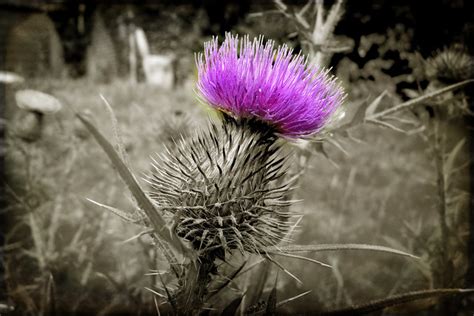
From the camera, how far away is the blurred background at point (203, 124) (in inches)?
65.2

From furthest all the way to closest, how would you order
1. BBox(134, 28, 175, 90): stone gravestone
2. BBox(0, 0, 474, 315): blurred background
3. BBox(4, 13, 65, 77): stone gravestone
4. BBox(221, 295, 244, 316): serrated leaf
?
BBox(134, 28, 175, 90): stone gravestone < BBox(4, 13, 65, 77): stone gravestone < BBox(0, 0, 474, 315): blurred background < BBox(221, 295, 244, 316): serrated leaf

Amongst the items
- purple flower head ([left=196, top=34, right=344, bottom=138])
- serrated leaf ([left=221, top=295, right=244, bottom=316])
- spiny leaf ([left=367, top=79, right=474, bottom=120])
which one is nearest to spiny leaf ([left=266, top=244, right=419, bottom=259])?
serrated leaf ([left=221, top=295, right=244, bottom=316])

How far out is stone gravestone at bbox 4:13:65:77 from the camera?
9.50 feet

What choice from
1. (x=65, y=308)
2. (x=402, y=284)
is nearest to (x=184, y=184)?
(x=65, y=308)

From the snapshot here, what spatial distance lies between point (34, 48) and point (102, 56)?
1.77 ft

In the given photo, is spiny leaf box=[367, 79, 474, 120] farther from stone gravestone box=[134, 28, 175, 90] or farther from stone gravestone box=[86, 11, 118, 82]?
stone gravestone box=[86, 11, 118, 82]

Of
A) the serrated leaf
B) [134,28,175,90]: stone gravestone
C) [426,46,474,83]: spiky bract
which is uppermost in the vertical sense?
[426,46,474,83]: spiky bract

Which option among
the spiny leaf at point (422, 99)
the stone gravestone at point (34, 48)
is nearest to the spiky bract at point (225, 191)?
the spiny leaf at point (422, 99)

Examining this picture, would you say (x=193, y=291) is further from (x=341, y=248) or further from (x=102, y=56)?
(x=102, y=56)

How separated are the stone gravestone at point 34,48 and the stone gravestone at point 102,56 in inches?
9.5

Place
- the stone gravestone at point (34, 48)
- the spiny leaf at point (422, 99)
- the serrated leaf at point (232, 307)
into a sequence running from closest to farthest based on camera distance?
the serrated leaf at point (232, 307) < the spiny leaf at point (422, 99) < the stone gravestone at point (34, 48)

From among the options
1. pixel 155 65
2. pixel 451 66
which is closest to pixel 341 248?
pixel 451 66

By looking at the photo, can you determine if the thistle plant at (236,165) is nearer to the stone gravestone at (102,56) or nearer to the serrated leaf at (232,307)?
the serrated leaf at (232,307)

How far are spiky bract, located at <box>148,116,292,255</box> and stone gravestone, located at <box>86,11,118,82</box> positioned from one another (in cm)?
281
